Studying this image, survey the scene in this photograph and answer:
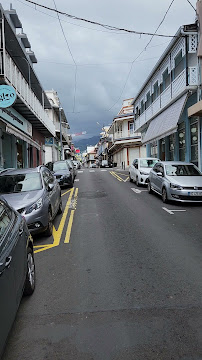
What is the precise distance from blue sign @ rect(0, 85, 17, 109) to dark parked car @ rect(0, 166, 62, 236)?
4.75m

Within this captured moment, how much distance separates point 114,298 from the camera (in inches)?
143

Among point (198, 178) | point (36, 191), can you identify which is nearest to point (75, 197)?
point (198, 178)

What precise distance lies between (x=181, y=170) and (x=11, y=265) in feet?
32.3

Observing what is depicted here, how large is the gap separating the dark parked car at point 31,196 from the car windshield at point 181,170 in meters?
5.69

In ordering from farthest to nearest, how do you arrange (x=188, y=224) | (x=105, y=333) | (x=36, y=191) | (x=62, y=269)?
1. (x=188, y=224)
2. (x=36, y=191)
3. (x=62, y=269)
4. (x=105, y=333)

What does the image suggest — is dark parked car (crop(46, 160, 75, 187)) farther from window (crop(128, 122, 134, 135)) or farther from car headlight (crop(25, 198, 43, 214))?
window (crop(128, 122, 134, 135))

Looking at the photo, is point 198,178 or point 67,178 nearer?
point 198,178

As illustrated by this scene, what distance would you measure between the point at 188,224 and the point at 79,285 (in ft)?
14.6

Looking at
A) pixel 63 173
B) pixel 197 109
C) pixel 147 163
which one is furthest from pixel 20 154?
pixel 197 109

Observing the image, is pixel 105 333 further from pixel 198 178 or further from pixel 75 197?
pixel 75 197

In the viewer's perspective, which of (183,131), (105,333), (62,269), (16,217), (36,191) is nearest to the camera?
(105,333)

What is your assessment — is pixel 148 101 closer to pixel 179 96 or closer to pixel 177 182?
pixel 179 96

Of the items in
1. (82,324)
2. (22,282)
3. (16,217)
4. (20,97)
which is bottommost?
(82,324)

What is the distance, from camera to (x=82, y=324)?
10.1 feet
